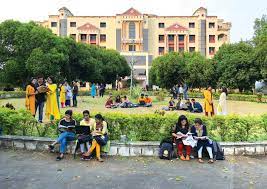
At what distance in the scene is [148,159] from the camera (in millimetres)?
8266

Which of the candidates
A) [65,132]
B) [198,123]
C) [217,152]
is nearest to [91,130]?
[65,132]

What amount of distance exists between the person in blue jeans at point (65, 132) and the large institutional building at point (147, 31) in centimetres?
6799

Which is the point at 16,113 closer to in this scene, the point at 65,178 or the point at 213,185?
the point at 65,178

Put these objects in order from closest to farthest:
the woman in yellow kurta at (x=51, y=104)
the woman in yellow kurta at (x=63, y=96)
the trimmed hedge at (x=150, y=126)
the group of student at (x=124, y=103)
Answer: the trimmed hedge at (x=150, y=126)
the woman in yellow kurta at (x=51, y=104)
the woman in yellow kurta at (x=63, y=96)
the group of student at (x=124, y=103)

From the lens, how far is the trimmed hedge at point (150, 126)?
9.02m

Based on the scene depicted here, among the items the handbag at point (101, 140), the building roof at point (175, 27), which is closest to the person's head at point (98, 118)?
the handbag at point (101, 140)

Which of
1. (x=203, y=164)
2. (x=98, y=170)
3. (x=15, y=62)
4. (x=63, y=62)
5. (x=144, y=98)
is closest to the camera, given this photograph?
(x=98, y=170)

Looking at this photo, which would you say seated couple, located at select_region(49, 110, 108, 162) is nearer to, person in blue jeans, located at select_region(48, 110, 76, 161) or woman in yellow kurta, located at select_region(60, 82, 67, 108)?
person in blue jeans, located at select_region(48, 110, 76, 161)

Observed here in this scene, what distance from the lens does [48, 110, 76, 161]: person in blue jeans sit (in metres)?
8.34

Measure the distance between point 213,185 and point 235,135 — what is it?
3002mm

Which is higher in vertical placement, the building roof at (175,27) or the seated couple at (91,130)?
the building roof at (175,27)

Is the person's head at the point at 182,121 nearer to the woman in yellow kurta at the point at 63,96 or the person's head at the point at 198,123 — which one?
the person's head at the point at 198,123

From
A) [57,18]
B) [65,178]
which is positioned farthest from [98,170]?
[57,18]

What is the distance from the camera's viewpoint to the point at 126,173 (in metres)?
7.10
